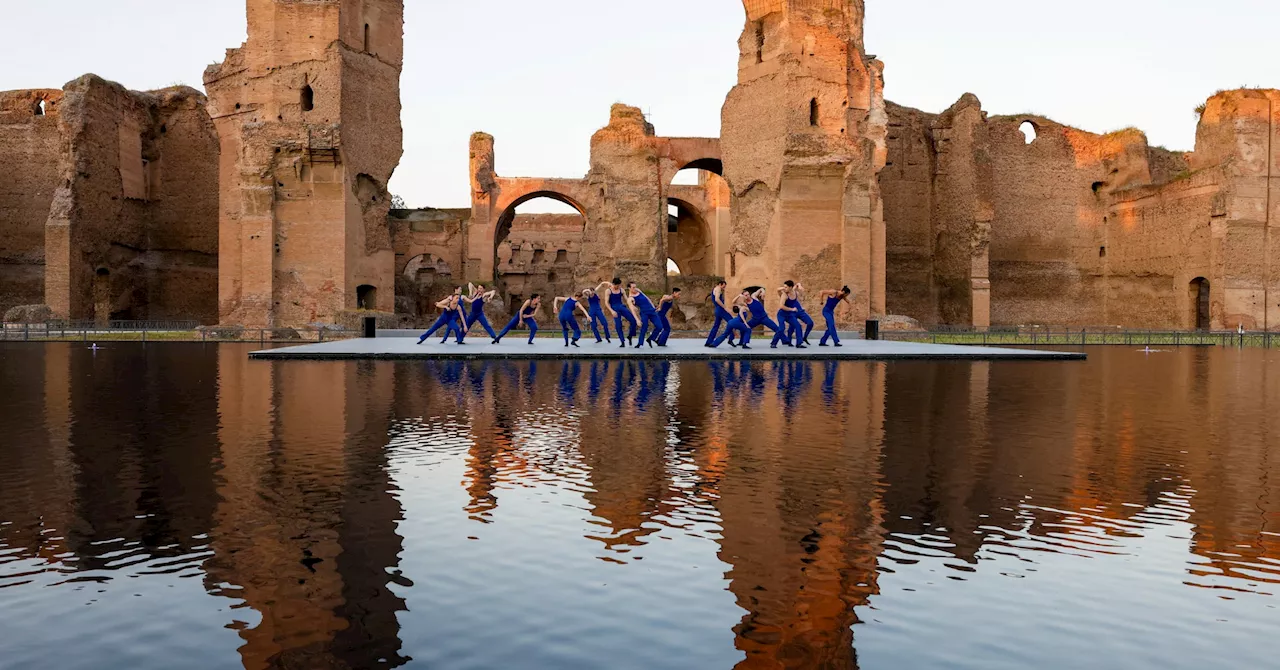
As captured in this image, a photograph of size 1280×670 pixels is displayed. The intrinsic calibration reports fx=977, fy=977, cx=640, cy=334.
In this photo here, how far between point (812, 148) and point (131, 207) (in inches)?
861

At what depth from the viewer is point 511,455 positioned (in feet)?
21.1

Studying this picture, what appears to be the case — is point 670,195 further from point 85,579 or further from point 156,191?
point 85,579

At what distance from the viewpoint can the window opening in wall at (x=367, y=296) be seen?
28.5 m

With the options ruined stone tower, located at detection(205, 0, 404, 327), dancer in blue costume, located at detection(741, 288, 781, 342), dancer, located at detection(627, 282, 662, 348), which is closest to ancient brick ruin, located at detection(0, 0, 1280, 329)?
ruined stone tower, located at detection(205, 0, 404, 327)

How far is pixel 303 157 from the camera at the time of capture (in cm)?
2614

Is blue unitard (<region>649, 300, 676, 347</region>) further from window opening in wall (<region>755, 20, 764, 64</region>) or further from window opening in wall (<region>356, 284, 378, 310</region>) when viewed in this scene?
window opening in wall (<region>356, 284, 378, 310</region>)

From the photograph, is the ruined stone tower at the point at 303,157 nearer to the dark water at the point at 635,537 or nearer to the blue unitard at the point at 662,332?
the blue unitard at the point at 662,332

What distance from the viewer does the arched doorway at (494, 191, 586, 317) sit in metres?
42.8

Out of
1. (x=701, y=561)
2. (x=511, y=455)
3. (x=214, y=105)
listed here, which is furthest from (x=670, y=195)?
(x=701, y=561)

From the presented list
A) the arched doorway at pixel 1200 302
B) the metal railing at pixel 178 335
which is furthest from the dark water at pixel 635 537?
the arched doorway at pixel 1200 302

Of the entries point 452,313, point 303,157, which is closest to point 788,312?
point 452,313

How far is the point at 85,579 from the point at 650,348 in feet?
48.6

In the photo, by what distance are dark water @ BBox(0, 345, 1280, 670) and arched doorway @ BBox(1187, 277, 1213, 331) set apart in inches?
1005

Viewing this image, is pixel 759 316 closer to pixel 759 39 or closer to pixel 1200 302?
pixel 759 39
